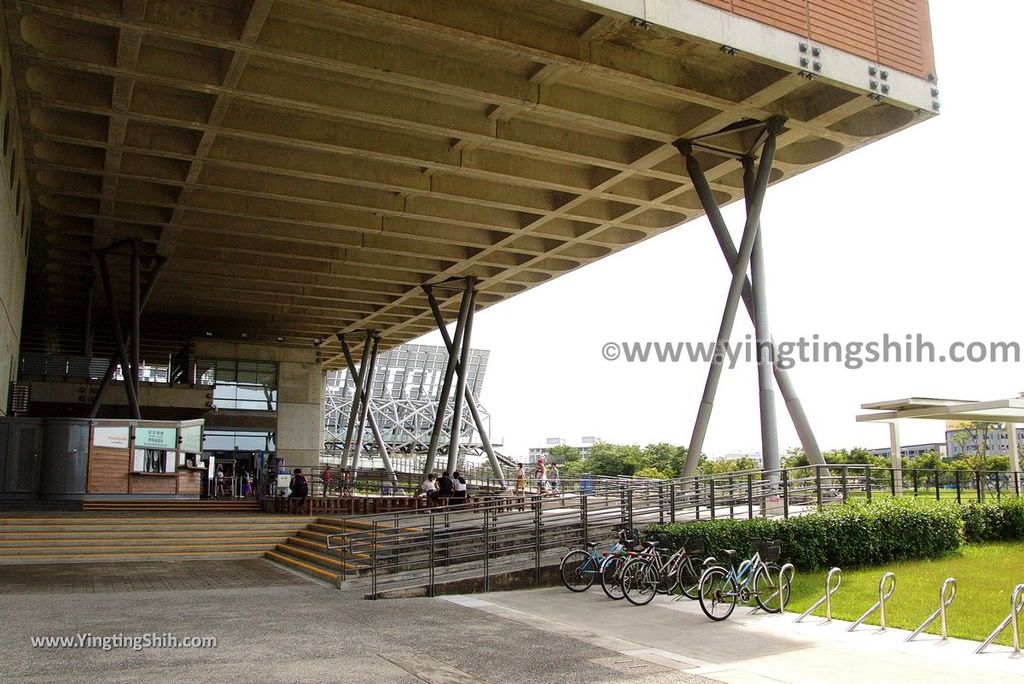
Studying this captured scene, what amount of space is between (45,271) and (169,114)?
17386 mm

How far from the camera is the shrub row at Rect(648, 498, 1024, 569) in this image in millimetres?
13836

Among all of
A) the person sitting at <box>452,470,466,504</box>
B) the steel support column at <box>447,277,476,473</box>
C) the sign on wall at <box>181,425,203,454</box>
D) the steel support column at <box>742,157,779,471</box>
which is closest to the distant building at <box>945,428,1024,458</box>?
the steel support column at <box>447,277,476,473</box>

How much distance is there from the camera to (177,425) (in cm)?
2769

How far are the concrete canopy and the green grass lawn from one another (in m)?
9.15

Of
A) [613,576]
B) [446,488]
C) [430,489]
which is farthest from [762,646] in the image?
[430,489]

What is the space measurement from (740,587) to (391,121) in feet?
38.6

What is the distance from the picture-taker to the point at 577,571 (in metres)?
13.8

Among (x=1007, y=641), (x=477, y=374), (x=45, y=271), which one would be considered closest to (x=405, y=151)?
(x=1007, y=641)

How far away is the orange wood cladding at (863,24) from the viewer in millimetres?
15914

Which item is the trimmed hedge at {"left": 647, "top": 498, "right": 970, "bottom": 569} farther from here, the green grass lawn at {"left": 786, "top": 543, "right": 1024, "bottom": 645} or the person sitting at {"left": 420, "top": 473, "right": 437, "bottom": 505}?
the person sitting at {"left": 420, "top": 473, "right": 437, "bottom": 505}

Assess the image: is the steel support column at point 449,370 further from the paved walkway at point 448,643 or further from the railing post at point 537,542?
the paved walkway at point 448,643

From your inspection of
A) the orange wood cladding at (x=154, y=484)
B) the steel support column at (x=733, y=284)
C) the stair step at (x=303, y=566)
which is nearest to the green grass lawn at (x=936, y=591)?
the steel support column at (x=733, y=284)

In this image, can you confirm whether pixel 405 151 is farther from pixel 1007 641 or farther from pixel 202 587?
pixel 1007 641

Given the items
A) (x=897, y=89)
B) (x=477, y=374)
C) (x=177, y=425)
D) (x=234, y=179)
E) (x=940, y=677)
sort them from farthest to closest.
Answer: (x=477, y=374) < (x=177, y=425) < (x=234, y=179) < (x=897, y=89) < (x=940, y=677)
